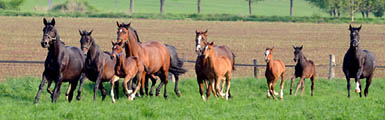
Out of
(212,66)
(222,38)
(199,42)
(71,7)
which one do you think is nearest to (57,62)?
(199,42)

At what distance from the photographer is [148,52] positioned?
17.6m

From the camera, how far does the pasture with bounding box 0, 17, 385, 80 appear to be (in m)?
31.2

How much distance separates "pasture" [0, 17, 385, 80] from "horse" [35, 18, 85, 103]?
8.07 meters

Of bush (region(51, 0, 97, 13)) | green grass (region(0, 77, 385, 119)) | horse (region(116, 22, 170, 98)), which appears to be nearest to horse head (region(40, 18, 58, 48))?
green grass (region(0, 77, 385, 119))

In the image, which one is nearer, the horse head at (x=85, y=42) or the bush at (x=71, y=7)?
the horse head at (x=85, y=42)

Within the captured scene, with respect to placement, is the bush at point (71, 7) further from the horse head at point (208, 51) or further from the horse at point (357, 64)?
the horse head at point (208, 51)

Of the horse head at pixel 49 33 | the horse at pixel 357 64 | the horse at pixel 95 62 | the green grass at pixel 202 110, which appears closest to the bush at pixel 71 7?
the horse at pixel 357 64

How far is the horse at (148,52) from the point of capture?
16.5 m

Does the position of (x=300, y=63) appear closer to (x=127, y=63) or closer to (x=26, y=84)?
(x=127, y=63)

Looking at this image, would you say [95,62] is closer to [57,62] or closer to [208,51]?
[57,62]

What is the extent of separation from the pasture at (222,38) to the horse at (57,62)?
8.07 metres

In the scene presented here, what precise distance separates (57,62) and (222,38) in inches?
1286

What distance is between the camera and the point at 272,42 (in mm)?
44781

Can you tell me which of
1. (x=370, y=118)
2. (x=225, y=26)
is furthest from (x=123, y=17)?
(x=370, y=118)
